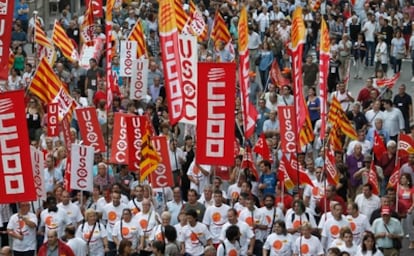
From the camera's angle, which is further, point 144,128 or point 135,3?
point 135,3

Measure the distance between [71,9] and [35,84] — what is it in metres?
18.8

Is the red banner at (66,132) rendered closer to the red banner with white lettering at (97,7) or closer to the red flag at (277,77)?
the red flag at (277,77)

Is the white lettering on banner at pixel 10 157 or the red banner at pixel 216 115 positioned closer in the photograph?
the white lettering on banner at pixel 10 157

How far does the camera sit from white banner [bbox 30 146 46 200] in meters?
27.6

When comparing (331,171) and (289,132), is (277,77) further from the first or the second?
(331,171)

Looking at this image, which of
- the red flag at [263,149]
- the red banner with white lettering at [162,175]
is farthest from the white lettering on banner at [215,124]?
the red flag at [263,149]

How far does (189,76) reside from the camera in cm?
2803

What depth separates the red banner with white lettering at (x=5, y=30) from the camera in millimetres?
27094

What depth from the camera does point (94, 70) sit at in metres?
38.9

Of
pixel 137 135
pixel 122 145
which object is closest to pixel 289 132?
pixel 137 135

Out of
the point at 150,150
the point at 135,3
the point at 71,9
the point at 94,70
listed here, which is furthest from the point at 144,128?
the point at 71,9

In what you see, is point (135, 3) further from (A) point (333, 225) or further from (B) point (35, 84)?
(A) point (333, 225)

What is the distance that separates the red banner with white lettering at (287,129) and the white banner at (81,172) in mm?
3639

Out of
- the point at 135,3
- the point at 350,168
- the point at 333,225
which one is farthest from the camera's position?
the point at 135,3
